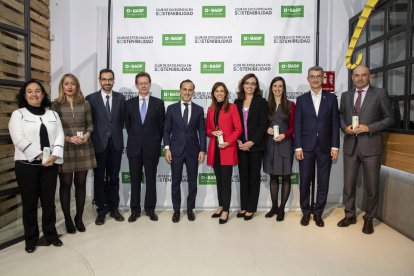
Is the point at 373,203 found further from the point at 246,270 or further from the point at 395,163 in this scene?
the point at 246,270

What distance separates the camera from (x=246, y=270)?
2.53 metres

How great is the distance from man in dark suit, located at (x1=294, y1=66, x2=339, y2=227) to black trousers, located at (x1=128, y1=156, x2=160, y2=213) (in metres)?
1.67

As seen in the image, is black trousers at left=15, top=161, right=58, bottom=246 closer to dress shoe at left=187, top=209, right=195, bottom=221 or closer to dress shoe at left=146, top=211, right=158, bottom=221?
dress shoe at left=146, top=211, right=158, bottom=221

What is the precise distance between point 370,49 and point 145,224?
141 inches

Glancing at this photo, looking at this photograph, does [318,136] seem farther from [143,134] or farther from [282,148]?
[143,134]

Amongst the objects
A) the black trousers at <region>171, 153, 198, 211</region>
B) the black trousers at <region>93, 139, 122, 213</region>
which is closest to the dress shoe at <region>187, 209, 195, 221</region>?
the black trousers at <region>171, 153, 198, 211</region>

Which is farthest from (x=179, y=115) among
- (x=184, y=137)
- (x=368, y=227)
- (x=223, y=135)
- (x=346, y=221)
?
(x=368, y=227)

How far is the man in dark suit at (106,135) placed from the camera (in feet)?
11.5

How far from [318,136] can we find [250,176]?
34.9 inches

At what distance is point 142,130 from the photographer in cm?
362

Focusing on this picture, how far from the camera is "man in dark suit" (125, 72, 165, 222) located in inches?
143

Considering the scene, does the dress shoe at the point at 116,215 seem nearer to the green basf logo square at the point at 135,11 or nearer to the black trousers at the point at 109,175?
the black trousers at the point at 109,175

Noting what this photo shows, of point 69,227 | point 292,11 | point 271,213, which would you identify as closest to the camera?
point 69,227

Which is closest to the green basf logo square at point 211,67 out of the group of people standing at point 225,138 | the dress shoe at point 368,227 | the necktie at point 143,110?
the group of people standing at point 225,138
